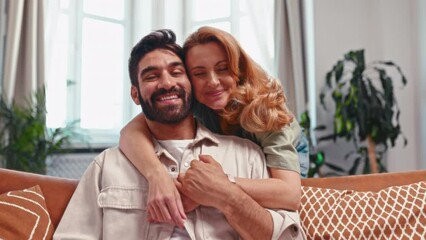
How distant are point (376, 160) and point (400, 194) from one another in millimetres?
2272

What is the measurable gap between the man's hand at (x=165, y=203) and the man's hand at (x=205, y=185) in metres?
0.04

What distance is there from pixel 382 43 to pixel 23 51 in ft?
10.1

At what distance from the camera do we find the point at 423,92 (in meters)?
3.67

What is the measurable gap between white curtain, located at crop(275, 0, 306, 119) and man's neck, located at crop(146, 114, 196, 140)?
7.87ft

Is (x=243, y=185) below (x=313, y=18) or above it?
below

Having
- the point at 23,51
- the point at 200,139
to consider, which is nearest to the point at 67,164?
the point at 23,51

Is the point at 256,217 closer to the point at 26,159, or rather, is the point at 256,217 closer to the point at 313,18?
the point at 26,159

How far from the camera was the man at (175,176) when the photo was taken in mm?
1193

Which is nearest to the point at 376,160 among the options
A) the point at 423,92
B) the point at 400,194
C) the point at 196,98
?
the point at 423,92

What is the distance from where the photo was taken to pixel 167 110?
4.43 ft

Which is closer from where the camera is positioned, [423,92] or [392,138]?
[392,138]

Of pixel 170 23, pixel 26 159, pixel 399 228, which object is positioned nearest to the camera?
pixel 399 228

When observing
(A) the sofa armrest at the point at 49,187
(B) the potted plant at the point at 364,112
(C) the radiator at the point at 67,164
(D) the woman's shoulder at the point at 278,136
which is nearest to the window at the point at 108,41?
(C) the radiator at the point at 67,164

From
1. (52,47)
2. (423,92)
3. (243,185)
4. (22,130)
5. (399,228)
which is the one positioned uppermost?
(52,47)
